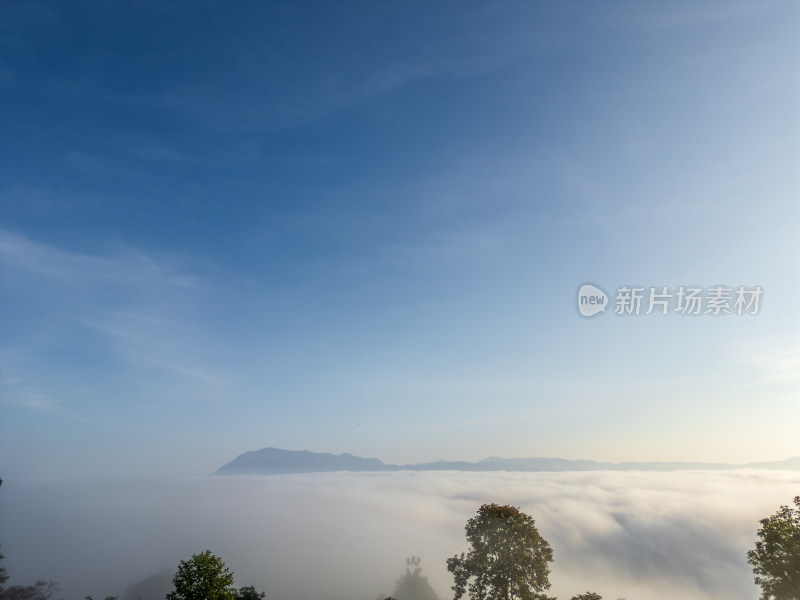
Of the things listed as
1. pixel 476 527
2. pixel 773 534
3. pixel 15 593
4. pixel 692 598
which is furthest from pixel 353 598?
pixel 773 534

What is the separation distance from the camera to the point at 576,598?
126 feet

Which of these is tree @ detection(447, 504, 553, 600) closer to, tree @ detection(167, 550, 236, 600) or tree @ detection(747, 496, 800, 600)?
tree @ detection(747, 496, 800, 600)

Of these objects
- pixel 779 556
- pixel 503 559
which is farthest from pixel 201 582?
pixel 779 556

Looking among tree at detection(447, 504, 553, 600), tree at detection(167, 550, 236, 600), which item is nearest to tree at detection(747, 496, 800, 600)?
tree at detection(447, 504, 553, 600)

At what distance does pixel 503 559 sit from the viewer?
40406 millimetres

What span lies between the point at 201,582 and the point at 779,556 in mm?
54360

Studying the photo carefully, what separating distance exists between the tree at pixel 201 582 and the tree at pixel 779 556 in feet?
166

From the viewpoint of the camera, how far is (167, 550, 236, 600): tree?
40.1m

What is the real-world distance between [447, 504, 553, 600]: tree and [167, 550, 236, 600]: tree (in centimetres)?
2314

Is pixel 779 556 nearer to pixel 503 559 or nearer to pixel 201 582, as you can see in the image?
pixel 503 559

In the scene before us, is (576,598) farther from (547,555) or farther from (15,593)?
(15,593)

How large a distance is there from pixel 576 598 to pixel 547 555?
405 cm

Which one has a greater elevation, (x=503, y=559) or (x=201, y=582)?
(x=503, y=559)

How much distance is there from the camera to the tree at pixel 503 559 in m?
39.8
